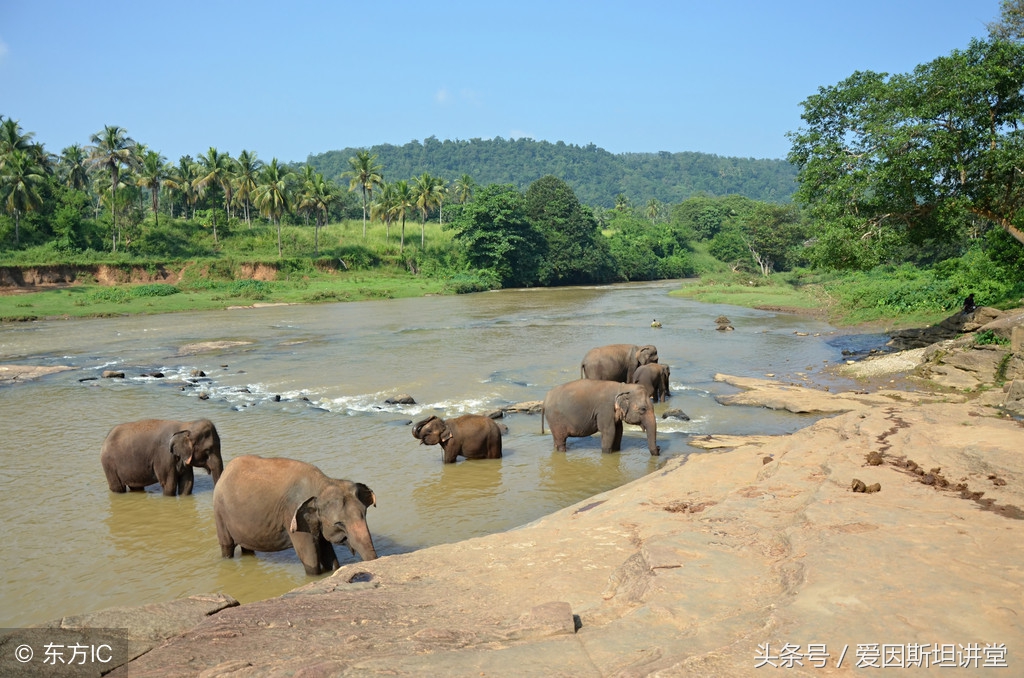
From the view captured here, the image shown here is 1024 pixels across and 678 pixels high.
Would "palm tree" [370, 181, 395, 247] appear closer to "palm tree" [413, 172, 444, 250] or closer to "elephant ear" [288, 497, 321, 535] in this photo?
"palm tree" [413, 172, 444, 250]

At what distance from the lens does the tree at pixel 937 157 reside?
18.0m

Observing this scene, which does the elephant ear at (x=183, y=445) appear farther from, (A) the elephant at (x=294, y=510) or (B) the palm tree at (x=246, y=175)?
(B) the palm tree at (x=246, y=175)

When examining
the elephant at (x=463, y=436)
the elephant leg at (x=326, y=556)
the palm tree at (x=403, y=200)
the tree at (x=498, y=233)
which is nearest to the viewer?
the elephant leg at (x=326, y=556)

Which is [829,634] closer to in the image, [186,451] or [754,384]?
[186,451]

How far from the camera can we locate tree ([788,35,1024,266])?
17984 millimetres

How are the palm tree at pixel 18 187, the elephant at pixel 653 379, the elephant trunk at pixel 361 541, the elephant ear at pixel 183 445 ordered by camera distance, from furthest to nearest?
the palm tree at pixel 18 187 < the elephant at pixel 653 379 < the elephant ear at pixel 183 445 < the elephant trunk at pixel 361 541

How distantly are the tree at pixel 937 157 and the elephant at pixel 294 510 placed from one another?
16736 millimetres

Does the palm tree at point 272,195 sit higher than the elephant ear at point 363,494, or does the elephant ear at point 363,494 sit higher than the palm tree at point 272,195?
the palm tree at point 272,195

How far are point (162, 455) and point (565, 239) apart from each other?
6538 centimetres

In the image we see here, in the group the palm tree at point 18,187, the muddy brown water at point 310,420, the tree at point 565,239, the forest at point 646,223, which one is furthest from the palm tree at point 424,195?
the muddy brown water at point 310,420

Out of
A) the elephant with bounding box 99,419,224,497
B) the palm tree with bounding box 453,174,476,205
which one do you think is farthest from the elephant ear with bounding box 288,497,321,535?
the palm tree with bounding box 453,174,476,205

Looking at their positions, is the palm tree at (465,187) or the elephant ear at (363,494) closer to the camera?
the elephant ear at (363,494)

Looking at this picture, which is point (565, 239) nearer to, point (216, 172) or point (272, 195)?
point (272, 195)

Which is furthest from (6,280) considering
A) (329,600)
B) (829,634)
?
(829,634)
